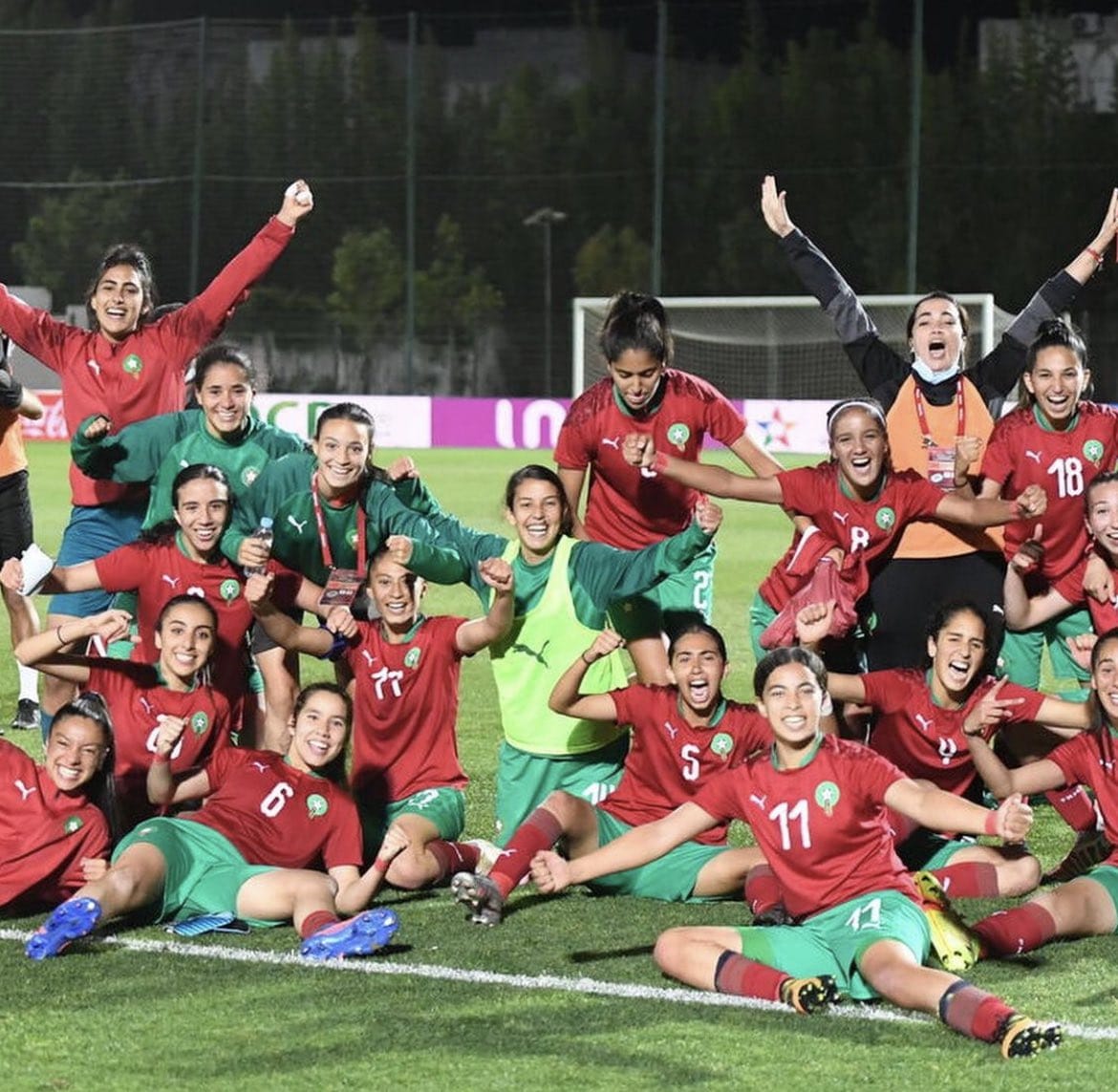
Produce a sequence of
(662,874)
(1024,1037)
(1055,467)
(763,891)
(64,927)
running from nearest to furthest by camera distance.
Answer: (1024,1037) → (64,927) → (763,891) → (662,874) → (1055,467)

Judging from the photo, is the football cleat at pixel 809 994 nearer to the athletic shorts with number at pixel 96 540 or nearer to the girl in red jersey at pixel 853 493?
the girl in red jersey at pixel 853 493

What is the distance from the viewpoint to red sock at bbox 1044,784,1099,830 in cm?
688

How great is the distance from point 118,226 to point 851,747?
32658 millimetres

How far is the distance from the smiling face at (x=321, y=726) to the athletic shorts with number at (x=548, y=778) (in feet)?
2.66

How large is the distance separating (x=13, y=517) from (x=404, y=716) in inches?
124

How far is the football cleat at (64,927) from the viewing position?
562cm

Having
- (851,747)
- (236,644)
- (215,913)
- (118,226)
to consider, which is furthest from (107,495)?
(118,226)

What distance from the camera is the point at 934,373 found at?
7234mm

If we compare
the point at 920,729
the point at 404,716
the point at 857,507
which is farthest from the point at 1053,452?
the point at 404,716

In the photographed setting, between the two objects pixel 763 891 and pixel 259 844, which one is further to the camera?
pixel 259 844

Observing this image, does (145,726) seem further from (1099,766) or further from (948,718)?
(1099,766)

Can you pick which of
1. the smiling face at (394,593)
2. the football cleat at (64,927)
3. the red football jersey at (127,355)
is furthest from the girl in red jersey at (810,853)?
the red football jersey at (127,355)

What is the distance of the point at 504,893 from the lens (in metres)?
6.01

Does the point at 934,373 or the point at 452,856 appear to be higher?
the point at 934,373
